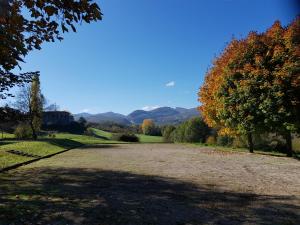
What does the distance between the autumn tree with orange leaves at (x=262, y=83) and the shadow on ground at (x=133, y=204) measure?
12.3 m

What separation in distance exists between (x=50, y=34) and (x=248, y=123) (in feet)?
60.0

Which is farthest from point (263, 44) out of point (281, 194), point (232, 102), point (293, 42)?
point (281, 194)

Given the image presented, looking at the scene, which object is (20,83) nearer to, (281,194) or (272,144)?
(281,194)

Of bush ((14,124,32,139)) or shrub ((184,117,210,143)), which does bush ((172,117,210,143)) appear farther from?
bush ((14,124,32,139))

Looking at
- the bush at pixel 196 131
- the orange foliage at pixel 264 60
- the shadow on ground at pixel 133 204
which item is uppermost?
the orange foliage at pixel 264 60

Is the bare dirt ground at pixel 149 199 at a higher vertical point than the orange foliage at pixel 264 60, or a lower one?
lower

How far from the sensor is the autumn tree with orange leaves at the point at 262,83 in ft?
66.8

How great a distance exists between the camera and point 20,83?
13.3 metres

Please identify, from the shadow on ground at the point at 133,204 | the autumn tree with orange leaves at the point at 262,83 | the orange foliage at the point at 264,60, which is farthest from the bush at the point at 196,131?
the shadow on ground at the point at 133,204

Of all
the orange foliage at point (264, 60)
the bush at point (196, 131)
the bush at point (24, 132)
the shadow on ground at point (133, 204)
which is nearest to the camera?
the shadow on ground at point (133, 204)

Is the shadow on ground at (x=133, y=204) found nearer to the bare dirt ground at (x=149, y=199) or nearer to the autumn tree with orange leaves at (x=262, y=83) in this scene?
the bare dirt ground at (x=149, y=199)

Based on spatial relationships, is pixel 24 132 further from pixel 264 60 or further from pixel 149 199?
pixel 149 199

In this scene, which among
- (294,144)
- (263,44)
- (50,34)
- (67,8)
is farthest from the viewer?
(294,144)

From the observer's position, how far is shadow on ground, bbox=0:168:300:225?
6.48 metres
